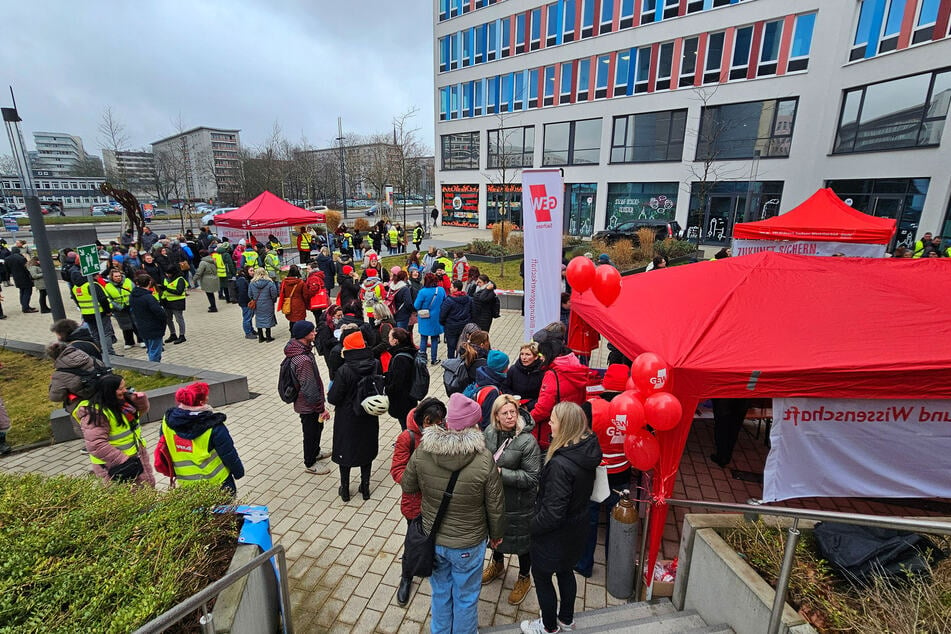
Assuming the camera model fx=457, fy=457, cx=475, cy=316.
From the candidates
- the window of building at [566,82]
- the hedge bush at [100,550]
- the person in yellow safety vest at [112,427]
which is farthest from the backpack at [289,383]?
the window of building at [566,82]

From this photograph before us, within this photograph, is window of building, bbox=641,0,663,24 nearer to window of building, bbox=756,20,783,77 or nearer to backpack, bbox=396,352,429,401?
window of building, bbox=756,20,783,77

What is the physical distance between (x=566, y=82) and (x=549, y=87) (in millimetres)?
1239

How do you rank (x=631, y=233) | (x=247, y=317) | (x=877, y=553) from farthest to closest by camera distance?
(x=631, y=233)
(x=247, y=317)
(x=877, y=553)

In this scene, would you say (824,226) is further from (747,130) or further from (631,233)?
(747,130)

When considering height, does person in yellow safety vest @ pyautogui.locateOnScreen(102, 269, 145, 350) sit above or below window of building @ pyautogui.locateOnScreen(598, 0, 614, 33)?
below

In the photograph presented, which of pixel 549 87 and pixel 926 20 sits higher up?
pixel 549 87

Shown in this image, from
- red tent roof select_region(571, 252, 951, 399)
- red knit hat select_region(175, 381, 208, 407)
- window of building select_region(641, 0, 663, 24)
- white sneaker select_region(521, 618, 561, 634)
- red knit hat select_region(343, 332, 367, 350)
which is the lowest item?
white sneaker select_region(521, 618, 561, 634)

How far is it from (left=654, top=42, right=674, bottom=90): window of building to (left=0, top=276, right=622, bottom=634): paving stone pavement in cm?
2505

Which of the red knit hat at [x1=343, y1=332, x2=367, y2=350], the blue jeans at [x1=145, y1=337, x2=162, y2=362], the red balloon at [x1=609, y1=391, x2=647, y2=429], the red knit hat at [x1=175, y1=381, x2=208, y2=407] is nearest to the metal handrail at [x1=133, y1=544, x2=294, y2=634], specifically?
the red knit hat at [x1=175, y1=381, x2=208, y2=407]

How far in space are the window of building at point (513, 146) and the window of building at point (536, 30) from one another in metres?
5.00

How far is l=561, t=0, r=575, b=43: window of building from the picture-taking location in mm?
28328

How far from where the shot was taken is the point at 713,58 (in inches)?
951

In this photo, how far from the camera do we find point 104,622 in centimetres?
214

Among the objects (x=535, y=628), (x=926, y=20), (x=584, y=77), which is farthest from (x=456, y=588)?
(x=584, y=77)
